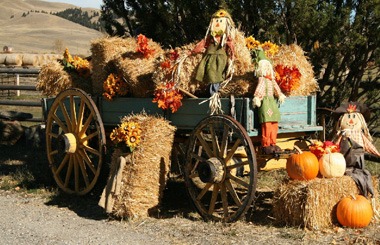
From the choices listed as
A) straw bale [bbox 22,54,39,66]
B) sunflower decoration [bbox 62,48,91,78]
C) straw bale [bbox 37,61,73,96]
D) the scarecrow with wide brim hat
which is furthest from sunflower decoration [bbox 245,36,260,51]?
straw bale [bbox 22,54,39,66]

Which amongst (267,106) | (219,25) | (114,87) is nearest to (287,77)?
(267,106)

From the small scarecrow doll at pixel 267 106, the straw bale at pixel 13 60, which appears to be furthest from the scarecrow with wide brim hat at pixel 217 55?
the straw bale at pixel 13 60

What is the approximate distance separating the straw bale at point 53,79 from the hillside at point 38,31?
129 feet

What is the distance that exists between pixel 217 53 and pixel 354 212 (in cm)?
213

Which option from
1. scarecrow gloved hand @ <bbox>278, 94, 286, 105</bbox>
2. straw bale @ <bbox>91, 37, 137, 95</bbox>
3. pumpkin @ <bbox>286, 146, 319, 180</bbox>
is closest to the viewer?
pumpkin @ <bbox>286, 146, 319, 180</bbox>

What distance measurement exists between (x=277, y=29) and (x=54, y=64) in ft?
9.90

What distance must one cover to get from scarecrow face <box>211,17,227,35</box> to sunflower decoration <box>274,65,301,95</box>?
27.9 inches

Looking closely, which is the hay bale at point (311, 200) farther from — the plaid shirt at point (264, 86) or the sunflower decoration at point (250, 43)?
the sunflower decoration at point (250, 43)

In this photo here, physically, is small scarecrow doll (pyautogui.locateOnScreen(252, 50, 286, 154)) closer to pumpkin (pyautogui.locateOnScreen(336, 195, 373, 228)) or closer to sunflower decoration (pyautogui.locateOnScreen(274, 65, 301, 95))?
sunflower decoration (pyautogui.locateOnScreen(274, 65, 301, 95))

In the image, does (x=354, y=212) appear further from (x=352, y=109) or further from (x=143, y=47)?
(x=143, y=47)

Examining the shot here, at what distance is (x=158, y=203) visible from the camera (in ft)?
22.3

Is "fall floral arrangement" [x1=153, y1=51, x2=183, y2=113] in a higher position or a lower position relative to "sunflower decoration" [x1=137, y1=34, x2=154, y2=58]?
lower

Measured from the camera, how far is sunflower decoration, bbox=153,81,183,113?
664cm

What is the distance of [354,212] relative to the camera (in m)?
6.00
